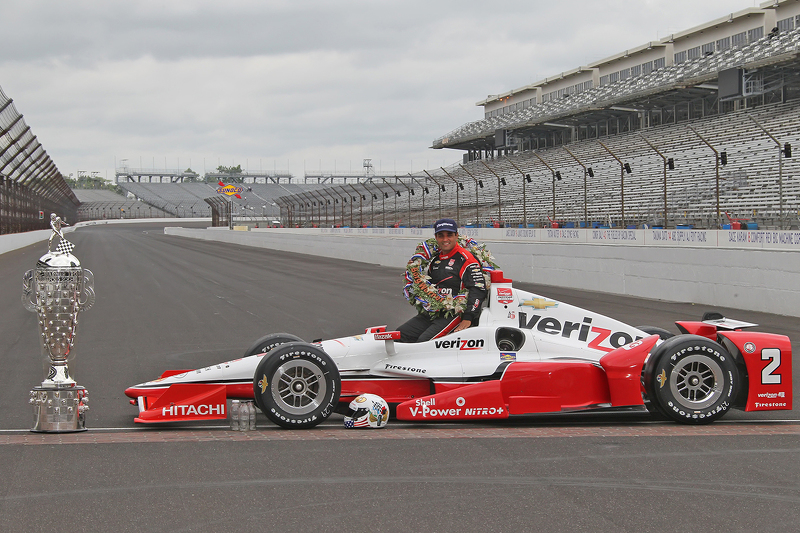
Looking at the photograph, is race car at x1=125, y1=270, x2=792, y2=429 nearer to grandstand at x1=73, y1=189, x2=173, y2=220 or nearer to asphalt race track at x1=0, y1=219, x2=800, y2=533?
asphalt race track at x1=0, y1=219, x2=800, y2=533

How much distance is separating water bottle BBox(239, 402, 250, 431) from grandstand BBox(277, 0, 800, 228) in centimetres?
1962

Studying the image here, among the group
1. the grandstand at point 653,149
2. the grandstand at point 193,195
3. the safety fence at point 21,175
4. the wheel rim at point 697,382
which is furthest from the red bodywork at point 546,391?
the grandstand at point 193,195

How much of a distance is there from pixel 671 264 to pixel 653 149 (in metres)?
19.3

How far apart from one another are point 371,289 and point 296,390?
13095 mm

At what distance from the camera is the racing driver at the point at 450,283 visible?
6523mm

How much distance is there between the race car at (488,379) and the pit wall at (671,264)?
23.6ft

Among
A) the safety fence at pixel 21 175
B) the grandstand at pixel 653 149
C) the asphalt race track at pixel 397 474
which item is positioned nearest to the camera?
the asphalt race track at pixel 397 474

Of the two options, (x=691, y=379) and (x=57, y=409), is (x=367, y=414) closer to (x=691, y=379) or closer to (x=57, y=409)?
(x=57, y=409)

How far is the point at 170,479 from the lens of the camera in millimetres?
4551

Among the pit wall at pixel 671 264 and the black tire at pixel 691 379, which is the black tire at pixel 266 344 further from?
the pit wall at pixel 671 264

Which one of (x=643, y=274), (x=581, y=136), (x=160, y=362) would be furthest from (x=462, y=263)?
(x=581, y=136)

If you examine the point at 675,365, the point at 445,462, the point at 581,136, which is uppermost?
the point at 581,136

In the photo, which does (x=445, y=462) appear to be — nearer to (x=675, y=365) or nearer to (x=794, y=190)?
(x=675, y=365)

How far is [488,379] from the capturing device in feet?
20.3
